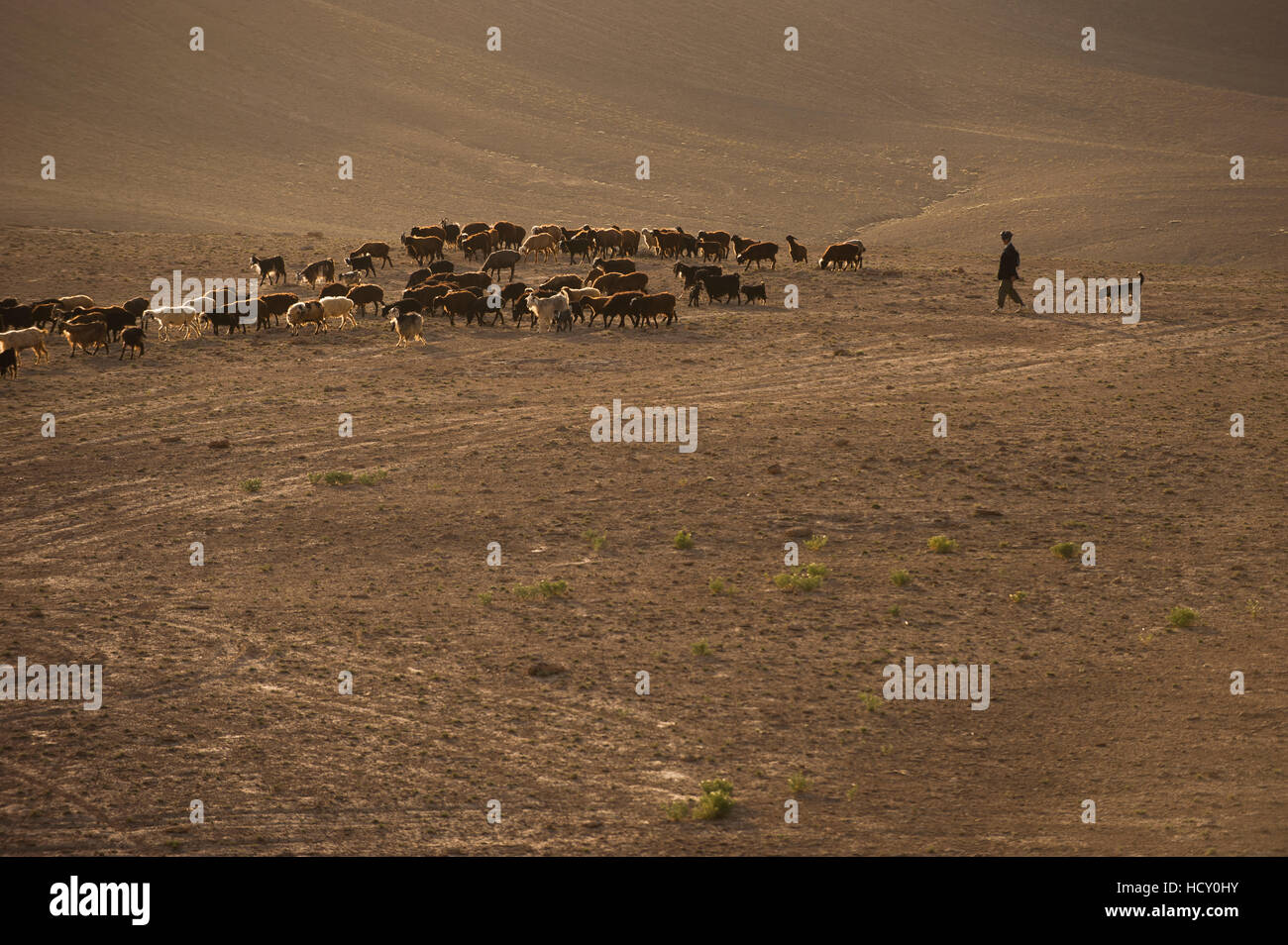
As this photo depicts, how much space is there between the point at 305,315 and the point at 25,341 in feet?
19.5

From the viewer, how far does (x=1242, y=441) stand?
1973 centimetres

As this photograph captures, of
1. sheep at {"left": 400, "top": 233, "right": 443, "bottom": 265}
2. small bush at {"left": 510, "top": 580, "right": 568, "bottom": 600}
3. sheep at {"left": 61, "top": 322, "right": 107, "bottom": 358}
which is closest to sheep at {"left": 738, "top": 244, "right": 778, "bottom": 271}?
sheep at {"left": 400, "top": 233, "right": 443, "bottom": 265}

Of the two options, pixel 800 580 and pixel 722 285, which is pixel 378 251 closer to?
pixel 722 285

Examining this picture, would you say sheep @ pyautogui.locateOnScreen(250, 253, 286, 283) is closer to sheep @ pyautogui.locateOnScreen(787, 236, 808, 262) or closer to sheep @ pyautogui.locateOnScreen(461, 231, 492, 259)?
sheep @ pyautogui.locateOnScreen(461, 231, 492, 259)

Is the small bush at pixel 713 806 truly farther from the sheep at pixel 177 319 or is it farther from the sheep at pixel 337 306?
the sheep at pixel 177 319

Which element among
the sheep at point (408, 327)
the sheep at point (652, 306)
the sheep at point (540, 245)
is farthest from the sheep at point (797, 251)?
the sheep at point (408, 327)

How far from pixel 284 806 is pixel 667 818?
3148mm

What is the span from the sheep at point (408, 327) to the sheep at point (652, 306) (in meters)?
4.96

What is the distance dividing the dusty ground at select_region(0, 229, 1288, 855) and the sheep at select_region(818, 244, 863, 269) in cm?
997

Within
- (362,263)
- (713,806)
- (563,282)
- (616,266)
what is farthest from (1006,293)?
(713,806)

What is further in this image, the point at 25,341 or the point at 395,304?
the point at 395,304

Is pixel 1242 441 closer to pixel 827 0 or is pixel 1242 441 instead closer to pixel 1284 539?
pixel 1284 539

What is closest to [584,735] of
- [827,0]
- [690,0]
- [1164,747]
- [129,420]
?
[1164,747]

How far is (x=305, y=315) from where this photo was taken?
28078mm
